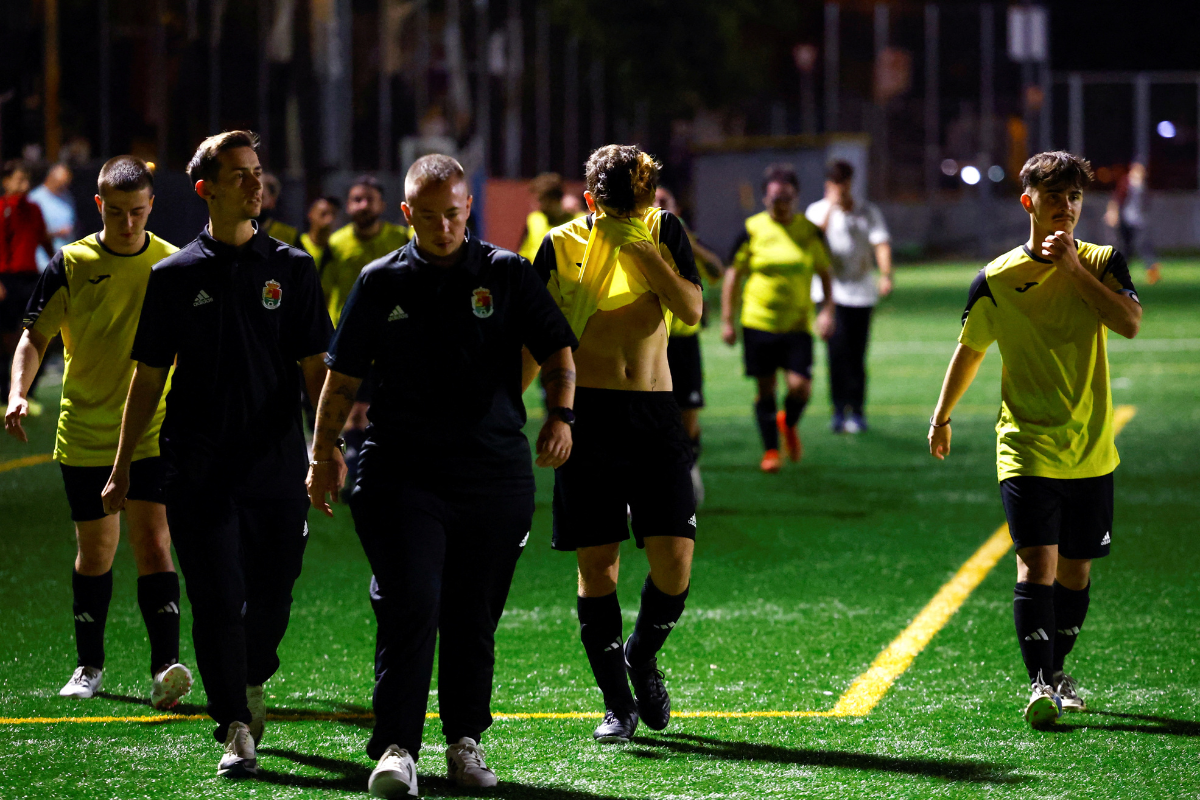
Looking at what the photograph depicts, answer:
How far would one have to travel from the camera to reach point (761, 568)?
830cm

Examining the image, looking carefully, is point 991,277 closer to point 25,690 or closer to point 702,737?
point 702,737

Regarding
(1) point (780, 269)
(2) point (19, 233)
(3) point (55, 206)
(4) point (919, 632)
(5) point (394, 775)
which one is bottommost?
(4) point (919, 632)

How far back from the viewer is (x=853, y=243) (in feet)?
43.1

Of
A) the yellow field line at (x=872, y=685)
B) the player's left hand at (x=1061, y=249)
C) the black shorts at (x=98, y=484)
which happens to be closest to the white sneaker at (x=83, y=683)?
the yellow field line at (x=872, y=685)

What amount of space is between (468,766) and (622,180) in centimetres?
185

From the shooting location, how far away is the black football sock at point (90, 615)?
5.98 meters

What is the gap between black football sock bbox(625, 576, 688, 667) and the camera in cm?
535

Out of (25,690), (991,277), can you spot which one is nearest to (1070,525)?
(991,277)

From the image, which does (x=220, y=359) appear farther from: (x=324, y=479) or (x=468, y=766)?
(x=468, y=766)

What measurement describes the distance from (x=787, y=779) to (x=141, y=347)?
7.62 feet

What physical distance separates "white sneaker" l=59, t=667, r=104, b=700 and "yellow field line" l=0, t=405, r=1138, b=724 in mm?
272

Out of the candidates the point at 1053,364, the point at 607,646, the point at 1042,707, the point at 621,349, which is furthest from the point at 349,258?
the point at 1042,707

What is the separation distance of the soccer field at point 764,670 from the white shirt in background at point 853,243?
244 centimetres

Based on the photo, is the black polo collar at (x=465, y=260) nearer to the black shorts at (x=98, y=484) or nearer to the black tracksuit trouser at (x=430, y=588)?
the black tracksuit trouser at (x=430, y=588)
